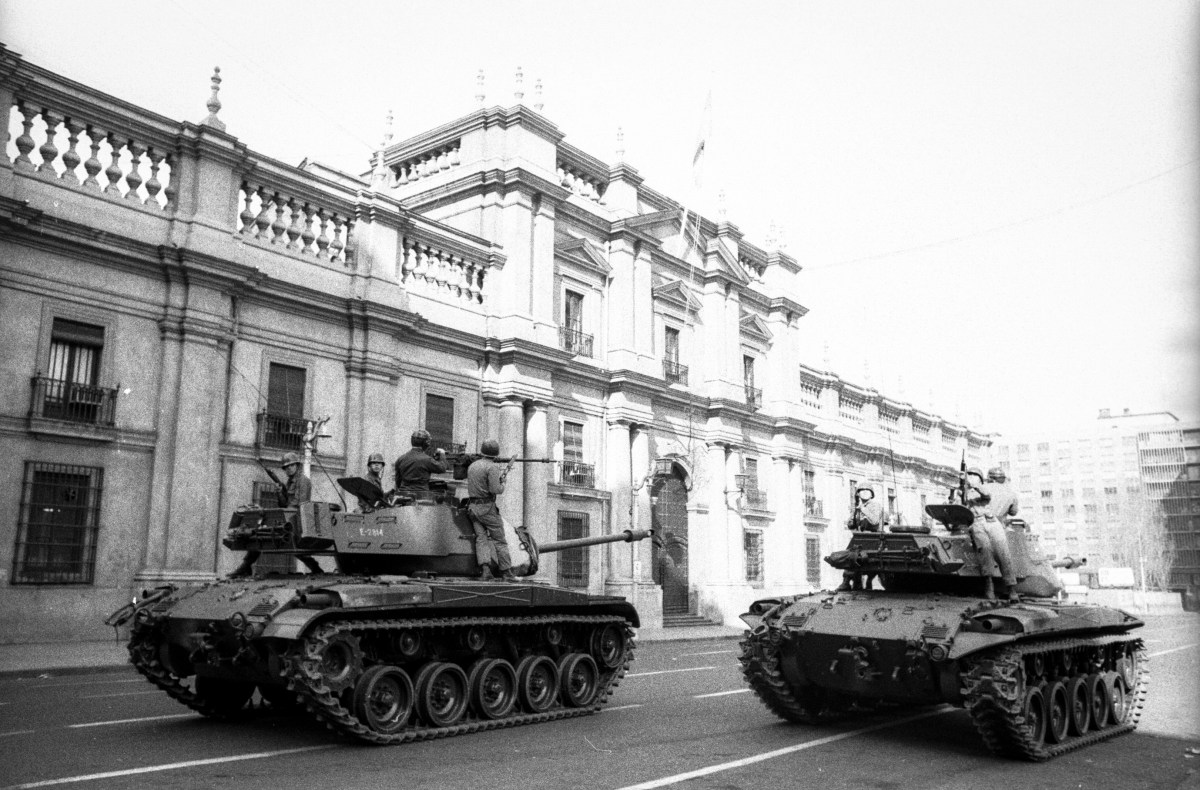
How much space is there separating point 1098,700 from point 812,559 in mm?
25195

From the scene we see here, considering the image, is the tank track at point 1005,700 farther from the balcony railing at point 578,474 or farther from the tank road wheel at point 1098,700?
the balcony railing at point 578,474

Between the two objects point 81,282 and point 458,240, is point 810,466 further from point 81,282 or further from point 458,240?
point 81,282

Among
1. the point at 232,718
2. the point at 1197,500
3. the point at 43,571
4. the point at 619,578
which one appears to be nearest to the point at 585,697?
the point at 232,718

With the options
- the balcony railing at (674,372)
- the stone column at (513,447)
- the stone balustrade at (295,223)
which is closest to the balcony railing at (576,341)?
the stone column at (513,447)

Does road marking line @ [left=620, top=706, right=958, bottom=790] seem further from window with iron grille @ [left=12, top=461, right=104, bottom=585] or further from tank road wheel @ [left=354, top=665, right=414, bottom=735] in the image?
window with iron grille @ [left=12, top=461, right=104, bottom=585]

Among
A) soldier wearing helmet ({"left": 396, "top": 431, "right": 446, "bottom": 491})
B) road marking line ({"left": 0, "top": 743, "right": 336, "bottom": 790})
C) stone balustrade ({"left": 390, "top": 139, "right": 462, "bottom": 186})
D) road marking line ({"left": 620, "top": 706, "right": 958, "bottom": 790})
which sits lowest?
road marking line ({"left": 620, "top": 706, "right": 958, "bottom": 790})

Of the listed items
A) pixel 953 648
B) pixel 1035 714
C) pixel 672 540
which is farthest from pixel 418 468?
pixel 672 540

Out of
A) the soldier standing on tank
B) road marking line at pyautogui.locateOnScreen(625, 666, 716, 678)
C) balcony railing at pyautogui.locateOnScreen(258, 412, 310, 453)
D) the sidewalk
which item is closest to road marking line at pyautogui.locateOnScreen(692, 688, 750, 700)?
road marking line at pyautogui.locateOnScreen(625, 666, 716, 678)

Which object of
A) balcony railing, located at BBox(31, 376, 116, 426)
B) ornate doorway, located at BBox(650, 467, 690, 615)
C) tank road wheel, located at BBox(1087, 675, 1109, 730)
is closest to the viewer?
tank road wheel, located at BBox(1087, 675, 1109, 730)

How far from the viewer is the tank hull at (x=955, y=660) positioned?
8.36 metres

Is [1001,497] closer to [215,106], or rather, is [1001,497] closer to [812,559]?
[215,106]

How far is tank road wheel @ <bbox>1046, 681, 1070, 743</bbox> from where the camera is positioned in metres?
9.02

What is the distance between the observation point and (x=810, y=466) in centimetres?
3594

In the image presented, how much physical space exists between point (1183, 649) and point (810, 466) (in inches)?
613
